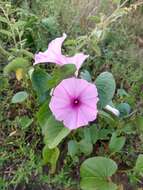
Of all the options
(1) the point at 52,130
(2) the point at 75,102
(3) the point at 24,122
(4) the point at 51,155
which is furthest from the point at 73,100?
(3) the point at 24,122

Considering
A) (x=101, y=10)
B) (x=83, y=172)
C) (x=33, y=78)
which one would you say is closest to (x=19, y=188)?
(x=83, y=172)

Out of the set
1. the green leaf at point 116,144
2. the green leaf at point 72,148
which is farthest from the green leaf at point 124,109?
the green leaf at point 72,148

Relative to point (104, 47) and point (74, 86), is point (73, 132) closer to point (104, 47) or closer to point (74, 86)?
point (74, 86)

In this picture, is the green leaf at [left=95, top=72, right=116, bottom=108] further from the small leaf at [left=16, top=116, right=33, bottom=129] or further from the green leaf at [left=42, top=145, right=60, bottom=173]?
the small leaf at [left=16, top=116, right=33, bottom=129]

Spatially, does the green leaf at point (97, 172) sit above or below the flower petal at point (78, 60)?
below

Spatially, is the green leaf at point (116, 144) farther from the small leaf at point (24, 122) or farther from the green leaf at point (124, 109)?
the small leaf at point (24, 122)

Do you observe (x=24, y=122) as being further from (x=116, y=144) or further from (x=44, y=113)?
(x=116, y=144)

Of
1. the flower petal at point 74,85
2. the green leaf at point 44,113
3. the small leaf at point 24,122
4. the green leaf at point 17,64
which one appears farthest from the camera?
the small leaf at point 24,122
